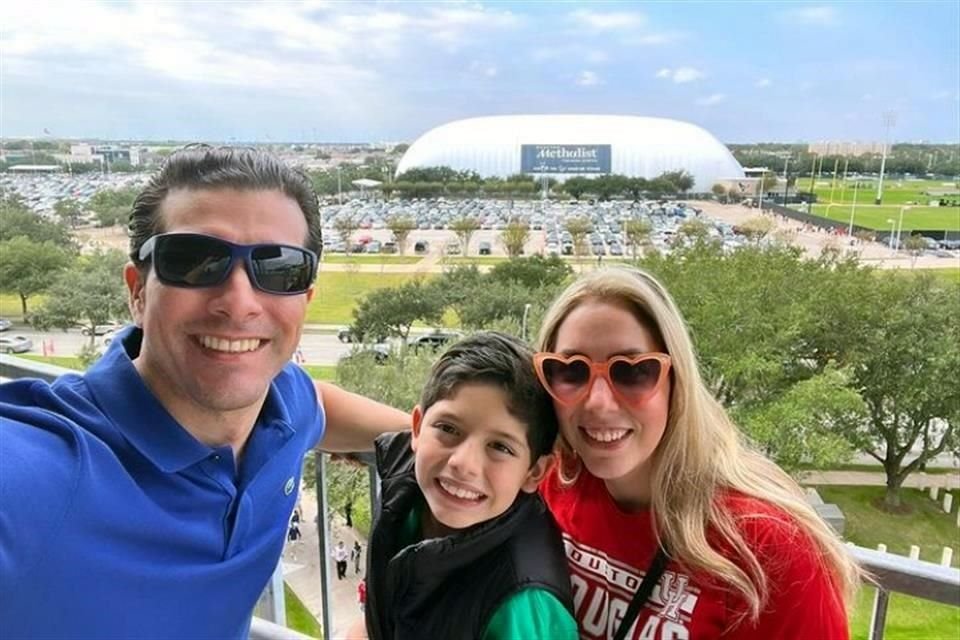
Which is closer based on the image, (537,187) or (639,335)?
(639,335)

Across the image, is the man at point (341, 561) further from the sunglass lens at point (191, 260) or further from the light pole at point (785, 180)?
the light pole at point (785, 180)

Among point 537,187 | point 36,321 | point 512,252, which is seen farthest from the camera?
point 537,187

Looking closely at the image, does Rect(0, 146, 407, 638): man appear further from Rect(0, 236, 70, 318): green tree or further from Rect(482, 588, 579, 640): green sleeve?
Rect(0, 236, 70, 318): green tree

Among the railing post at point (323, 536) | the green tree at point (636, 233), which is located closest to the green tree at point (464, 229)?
the green tree at point (636, 233)

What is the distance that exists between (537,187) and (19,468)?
17.3 meters

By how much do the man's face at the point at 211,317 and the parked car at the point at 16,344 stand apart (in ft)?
9.03

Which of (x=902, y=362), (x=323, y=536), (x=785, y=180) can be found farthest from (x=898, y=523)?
(x=323, y=536)

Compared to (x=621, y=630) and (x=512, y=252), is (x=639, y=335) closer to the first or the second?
(x=621, y=630)

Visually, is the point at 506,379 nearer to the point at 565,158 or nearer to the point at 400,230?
the point at 400,230

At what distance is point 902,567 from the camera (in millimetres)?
928

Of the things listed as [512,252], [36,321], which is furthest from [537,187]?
[36,321]

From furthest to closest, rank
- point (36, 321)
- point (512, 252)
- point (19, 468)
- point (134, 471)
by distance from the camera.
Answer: point (512, 252), point (36, 321), point (134, 471), point (19, 468)

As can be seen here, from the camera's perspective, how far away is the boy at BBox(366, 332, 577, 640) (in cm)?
83

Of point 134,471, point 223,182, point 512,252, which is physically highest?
point 223,182
